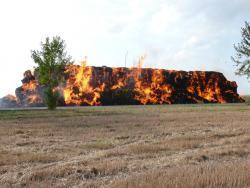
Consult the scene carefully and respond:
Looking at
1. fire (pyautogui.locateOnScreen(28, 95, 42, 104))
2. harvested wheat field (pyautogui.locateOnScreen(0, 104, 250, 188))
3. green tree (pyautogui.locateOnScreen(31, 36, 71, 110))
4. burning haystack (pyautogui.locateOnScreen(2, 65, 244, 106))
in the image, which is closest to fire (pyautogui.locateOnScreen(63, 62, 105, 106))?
burning haystack (pyautogui.locateOnScreen(2, 65, 244, 106))

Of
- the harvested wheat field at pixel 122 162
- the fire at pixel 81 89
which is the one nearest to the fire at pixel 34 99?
the fire at pixel 81 89

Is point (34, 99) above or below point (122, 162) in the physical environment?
above

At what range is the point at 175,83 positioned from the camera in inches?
Result: 4633

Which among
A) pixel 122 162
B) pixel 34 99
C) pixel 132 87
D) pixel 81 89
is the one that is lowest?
pixel 122 162

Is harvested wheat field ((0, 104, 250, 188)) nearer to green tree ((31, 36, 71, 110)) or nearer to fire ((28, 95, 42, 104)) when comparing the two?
green tree ((31, 36, 71, 110))

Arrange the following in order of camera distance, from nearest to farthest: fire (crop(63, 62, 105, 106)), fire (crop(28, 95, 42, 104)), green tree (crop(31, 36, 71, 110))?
green tree (crop(31, 36, 71, 110)) → fire (crop(63, 62, 105, 106)) → fire (crop(28, 95, 42, 104))

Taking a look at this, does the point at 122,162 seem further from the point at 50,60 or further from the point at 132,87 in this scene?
the point at 132,87

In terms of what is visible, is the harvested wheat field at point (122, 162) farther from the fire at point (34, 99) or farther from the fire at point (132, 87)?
the fire at point (34, 99)

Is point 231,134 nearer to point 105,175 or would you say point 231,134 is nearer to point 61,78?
point 105,175

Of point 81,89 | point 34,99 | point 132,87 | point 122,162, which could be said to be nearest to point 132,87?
point 132,87

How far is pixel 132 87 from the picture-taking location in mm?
112562

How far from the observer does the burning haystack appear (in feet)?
332

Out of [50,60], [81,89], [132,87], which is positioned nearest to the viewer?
[50,60]

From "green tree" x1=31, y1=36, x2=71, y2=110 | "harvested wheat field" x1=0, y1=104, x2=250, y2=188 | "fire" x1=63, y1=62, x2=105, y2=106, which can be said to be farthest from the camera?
"fire" x1=63, y1=62, x2=105, y2=106
